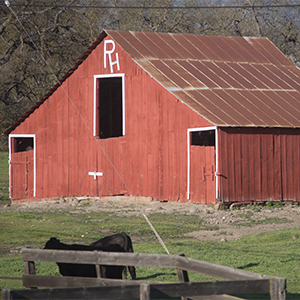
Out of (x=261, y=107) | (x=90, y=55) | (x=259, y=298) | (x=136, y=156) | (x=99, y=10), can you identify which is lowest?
(x=259, y=298)

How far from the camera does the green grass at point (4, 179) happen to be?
27525 mm

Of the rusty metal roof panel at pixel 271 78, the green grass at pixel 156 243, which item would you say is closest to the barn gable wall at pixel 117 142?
the green grass at pixel 156 243

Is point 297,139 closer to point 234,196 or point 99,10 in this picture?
point 234,196

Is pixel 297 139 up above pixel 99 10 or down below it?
below

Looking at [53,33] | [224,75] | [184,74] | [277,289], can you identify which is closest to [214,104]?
[184,74]

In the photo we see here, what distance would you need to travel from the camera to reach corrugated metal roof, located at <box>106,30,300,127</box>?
2059cm

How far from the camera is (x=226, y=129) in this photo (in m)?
19.5

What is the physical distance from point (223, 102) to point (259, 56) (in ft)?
19.2

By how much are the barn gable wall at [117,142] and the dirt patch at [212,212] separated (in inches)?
16.5

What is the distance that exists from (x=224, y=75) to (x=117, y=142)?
5340 mm

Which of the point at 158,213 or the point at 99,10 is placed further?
the point at 99,10

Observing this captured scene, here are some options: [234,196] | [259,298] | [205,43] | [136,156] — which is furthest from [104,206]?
[259,298]

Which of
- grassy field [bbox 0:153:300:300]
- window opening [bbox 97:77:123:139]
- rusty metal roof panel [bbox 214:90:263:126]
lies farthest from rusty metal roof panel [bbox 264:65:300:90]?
grassy field [bbox 0:153:300:300]

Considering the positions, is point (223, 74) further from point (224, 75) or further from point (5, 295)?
point (5, 295)
